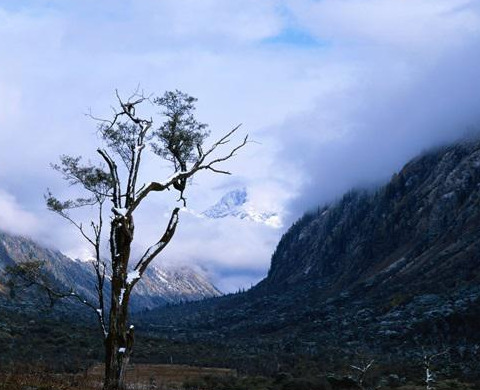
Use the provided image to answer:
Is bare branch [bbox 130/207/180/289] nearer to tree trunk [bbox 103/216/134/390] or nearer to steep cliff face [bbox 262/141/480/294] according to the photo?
tree trunk [bbox 103/216/134/390]

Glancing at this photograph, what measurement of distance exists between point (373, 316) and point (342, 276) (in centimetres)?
6733

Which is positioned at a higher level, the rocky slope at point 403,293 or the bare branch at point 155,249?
the rocky slope at point 403,293

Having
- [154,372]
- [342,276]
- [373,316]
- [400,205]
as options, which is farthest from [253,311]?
[154,372]

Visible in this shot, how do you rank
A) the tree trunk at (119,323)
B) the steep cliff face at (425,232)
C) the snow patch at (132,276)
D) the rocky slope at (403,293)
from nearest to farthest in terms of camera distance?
the tree trunk at (119,323) < the snow patch at (132,276) < the rocky slope at (403,293) < the steep cliff face at (425,232)

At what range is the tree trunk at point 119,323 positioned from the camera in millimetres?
19469

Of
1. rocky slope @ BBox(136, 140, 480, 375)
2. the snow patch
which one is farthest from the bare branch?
rocky slope @ BBox(136, 140, 480, 375)

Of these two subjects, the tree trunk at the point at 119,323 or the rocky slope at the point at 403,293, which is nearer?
the tree trunk at the point at 119,323

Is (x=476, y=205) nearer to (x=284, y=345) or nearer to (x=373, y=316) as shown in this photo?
(x=373, y=316)

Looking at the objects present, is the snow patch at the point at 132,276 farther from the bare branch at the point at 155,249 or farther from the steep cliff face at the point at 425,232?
the steep cliff face at the point at 425,232

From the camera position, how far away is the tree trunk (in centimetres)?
1947

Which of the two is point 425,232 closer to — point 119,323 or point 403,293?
point 403,293

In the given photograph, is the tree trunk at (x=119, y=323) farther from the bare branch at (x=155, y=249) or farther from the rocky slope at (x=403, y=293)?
the rocky slope at (x=403, y=293)

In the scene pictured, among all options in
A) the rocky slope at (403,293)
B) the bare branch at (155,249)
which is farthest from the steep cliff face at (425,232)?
the bare branch at (155,249)

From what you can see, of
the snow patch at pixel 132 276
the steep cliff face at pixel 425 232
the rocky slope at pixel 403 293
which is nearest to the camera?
the snow patch at pixel 132 276
